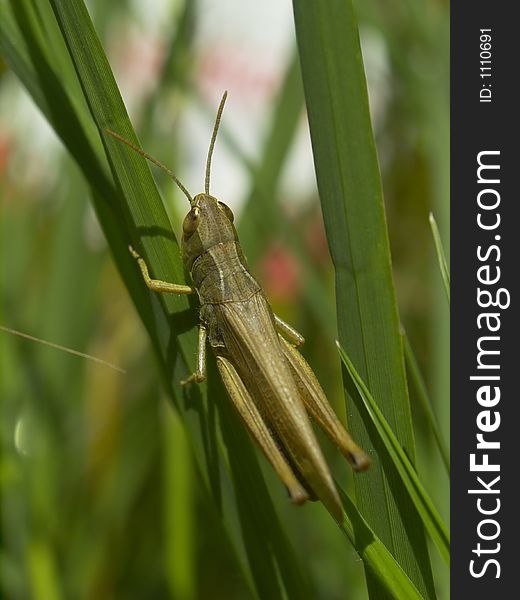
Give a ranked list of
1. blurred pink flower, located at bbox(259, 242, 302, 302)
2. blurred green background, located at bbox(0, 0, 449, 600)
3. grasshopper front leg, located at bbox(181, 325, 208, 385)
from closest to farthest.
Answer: grasshopper front leg, located at bbox(181, 325, 208, 385) → blurred green background, located at bbox(0, 0, 449, 600) → blurred pink flower, located at bbox(259, 242, 302, 302)

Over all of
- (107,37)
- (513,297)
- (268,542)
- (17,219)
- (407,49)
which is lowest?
(268,542)

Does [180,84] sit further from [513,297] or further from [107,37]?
[513,297]

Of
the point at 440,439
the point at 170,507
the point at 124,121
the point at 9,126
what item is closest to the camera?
the point at 124,121

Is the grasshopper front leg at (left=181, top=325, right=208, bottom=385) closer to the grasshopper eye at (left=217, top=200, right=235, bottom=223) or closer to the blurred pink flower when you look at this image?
the grasshopper eye at (left=217, top=200, right=235, bottom=223)

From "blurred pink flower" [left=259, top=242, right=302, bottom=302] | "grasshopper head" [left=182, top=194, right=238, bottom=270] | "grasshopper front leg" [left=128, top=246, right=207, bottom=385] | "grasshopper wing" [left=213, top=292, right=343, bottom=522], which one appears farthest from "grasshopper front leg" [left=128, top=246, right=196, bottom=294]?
"blurred pink flower" [left=259, top=242, right=302, bottom=302]

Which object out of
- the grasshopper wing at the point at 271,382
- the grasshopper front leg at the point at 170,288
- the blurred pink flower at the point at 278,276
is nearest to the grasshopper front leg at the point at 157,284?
the grasshopper front leg at the point at 170,288

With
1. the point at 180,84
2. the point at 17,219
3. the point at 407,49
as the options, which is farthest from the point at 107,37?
the point at 407,49

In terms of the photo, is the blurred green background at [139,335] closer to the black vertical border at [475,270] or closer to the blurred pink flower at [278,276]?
the blurred pink flower at [278,276]
